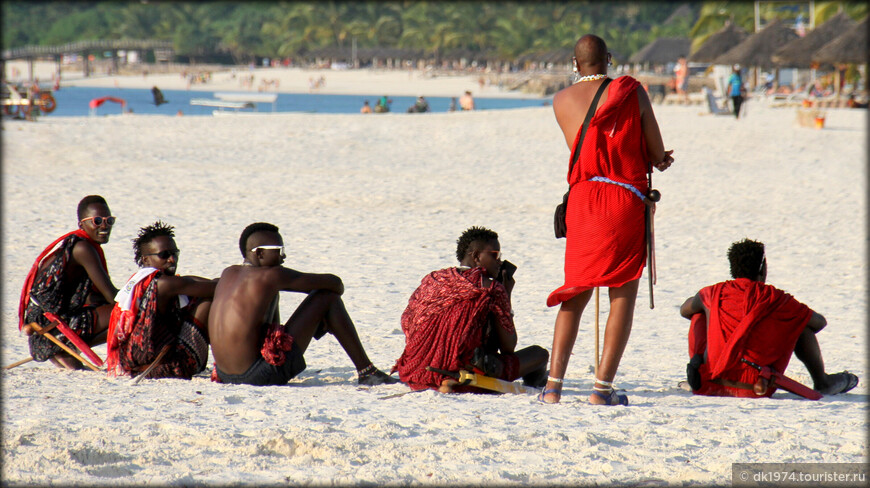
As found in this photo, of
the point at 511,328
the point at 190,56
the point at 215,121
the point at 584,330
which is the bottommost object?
the point at 584,330

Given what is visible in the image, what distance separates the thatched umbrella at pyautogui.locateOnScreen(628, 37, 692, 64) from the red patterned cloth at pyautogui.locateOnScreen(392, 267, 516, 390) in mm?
46235

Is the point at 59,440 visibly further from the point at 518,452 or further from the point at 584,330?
the point at 584,330

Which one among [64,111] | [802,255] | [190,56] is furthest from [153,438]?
[190,56]

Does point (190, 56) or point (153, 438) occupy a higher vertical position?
point (190, 56)

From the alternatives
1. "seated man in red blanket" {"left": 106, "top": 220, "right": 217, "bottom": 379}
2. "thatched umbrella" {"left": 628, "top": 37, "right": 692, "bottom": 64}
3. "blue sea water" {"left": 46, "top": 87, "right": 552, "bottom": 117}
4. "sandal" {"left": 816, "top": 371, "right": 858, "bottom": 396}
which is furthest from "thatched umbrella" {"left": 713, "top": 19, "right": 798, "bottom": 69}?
"seated man in red blanket" {"left": 106, "top": 220, "right": 217, "bottom": 379}

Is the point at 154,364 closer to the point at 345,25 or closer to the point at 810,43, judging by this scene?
the point at 810,43

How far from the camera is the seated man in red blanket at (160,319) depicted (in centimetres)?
408

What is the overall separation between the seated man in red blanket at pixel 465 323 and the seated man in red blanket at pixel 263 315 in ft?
1.19

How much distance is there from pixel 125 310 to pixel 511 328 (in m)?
1.76

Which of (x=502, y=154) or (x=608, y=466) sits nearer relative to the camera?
(x=608, y=466)

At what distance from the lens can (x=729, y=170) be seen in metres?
13.1

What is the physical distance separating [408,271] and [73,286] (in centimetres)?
323

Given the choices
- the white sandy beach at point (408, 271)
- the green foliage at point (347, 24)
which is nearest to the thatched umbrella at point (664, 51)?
the green foliage at point (347, 24)

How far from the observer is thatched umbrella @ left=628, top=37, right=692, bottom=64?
1921 inches
